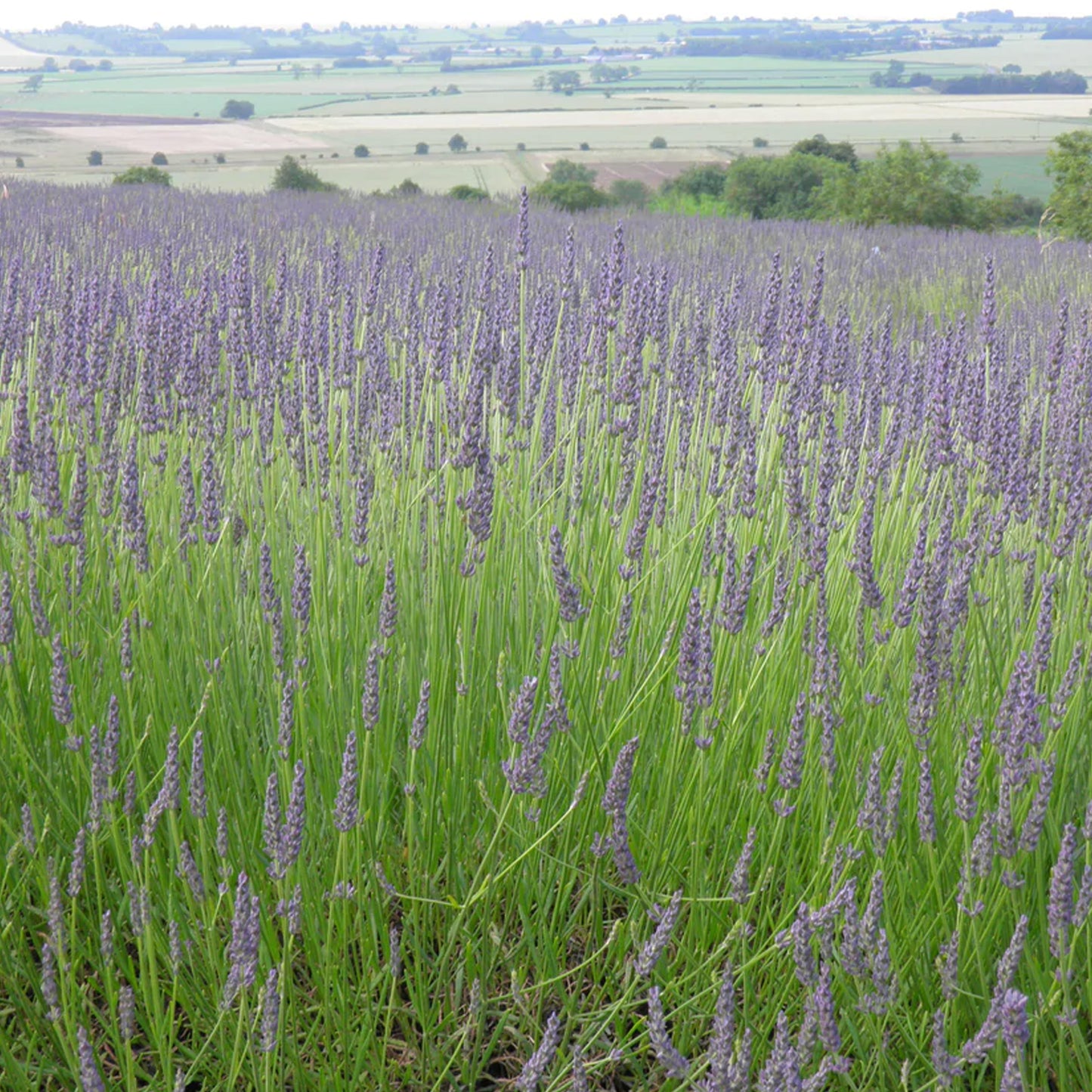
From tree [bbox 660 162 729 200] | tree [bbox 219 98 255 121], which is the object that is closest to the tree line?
tree [bbox 660 162 729 200]

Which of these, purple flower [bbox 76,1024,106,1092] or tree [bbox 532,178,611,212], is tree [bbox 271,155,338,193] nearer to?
tree [bbox 532,178,611,212]

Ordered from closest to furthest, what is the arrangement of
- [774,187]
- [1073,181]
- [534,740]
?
[534,740], [1073,181], [774,187]

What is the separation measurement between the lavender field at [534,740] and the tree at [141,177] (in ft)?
52.5

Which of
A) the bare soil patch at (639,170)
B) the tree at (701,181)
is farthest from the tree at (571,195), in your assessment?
the tree at (701,181)

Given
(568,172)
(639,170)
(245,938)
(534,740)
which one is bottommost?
(245,938)

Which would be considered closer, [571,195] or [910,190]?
[910,190]

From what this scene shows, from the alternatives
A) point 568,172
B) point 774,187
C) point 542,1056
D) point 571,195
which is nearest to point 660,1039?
point 542,1056

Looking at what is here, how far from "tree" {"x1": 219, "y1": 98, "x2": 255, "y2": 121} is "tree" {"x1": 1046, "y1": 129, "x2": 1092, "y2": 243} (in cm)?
3753

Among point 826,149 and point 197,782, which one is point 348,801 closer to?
point 197,782

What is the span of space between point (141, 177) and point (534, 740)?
60.7 feet

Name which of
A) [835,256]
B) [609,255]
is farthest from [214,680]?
[835,256]

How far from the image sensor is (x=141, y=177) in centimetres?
1788

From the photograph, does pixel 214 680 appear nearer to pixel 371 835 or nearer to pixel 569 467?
pixel 371 835

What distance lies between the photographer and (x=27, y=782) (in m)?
1.82
